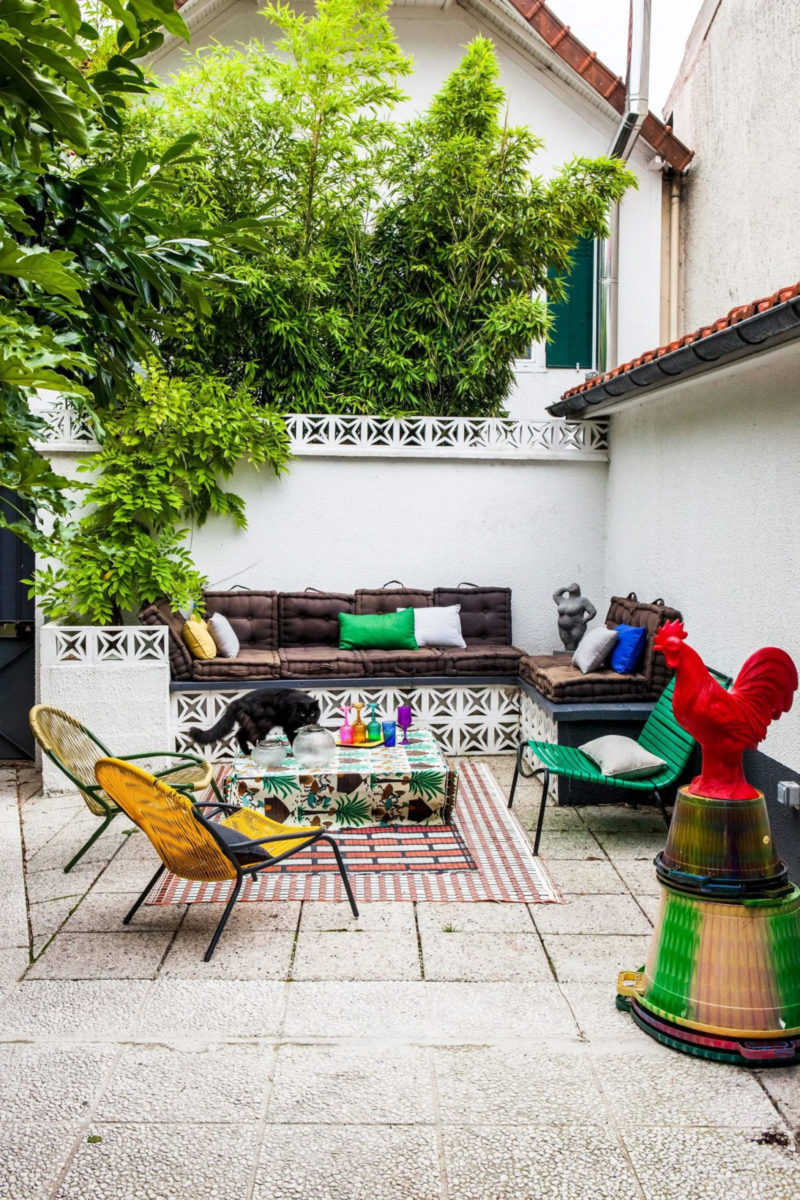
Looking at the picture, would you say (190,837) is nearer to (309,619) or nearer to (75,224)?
(75,224)

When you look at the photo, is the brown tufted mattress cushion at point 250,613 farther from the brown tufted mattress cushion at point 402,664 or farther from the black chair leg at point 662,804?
the black chair leg at point 662,804

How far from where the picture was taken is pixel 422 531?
29.0ft

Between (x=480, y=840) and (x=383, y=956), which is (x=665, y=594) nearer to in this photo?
(x=480, y=840)

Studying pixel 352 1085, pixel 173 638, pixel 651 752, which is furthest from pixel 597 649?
pixel 352 1085

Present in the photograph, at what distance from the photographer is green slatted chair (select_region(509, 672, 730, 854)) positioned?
18.8 feet

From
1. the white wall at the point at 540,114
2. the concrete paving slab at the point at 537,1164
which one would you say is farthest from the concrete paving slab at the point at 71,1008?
the white wall at the point at 540,114

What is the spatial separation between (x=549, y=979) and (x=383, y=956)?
2.34 ft

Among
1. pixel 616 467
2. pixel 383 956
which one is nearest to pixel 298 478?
pixel 616 467

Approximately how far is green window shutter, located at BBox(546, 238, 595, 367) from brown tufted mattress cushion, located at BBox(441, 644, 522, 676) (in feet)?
13.8

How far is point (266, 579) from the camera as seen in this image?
8734 millimetres

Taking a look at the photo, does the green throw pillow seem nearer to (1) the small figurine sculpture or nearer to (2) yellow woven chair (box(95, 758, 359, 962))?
(1) the small figurine sculpture

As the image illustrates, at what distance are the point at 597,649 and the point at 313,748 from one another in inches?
93.0

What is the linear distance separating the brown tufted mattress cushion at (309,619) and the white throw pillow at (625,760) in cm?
298

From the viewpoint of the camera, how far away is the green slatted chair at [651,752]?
5730mm
